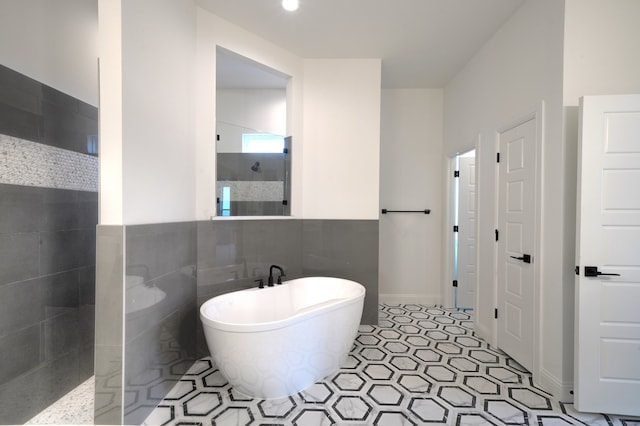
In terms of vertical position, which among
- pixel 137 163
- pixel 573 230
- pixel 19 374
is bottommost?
pixel 19 374

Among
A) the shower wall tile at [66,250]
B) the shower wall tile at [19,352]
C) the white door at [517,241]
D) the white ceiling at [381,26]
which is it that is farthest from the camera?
the white ceiling at [381,26]

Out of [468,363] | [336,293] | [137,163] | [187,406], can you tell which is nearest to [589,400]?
[468,363]

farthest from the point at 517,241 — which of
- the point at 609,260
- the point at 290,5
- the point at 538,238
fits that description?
the point at 290,5

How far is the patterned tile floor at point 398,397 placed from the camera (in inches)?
73.8

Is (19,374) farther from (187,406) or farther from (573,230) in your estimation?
(573,230)

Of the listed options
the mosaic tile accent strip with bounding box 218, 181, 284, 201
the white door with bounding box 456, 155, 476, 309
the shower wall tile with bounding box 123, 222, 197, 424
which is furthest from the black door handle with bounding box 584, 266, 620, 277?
the shower wall tile with bounding box 123, 222, 197, 424

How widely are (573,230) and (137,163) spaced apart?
9.20 feet

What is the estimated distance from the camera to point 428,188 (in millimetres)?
4223

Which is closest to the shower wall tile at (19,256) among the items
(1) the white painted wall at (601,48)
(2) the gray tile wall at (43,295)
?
(2) the gray tile wall at (43,295)

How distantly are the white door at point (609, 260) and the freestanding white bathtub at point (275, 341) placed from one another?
148 cm

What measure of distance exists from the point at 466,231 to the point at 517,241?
1.42 m

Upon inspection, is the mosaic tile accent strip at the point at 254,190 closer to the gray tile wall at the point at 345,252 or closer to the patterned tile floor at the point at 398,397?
the gray tile wall at the point at 345,252

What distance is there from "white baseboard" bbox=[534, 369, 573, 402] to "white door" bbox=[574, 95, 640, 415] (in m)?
0.13

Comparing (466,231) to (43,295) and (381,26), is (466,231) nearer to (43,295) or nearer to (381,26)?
(381,26)
